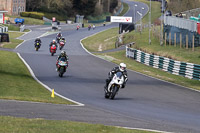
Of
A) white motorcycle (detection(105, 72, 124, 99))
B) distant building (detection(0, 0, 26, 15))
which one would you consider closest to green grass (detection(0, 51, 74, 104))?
white motorcycle (detection(105, 72, 124, 99))

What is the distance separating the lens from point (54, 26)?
3674 inches

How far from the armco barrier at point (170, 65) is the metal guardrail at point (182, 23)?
498 cm

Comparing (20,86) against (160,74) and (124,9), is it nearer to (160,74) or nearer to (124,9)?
(160,74)

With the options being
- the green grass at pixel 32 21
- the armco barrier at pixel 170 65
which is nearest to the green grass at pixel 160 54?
the armco barrier at pixel 170 65

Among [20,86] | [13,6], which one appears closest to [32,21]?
[13,6]

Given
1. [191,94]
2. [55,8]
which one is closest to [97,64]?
[191,94]

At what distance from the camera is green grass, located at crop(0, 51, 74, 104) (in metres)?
18.7

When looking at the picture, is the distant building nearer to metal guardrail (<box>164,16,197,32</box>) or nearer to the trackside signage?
the trackside signage

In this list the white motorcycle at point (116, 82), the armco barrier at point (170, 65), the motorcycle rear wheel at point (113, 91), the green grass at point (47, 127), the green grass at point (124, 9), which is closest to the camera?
the green grass at point (47, 127)

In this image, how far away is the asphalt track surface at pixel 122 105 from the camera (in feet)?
45.3

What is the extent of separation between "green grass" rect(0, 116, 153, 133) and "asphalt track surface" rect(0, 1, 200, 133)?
3.48 ft

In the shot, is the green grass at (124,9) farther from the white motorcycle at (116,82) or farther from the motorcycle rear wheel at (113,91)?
the white motorcycle at (116,82)

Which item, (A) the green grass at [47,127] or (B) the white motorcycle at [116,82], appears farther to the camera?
(B) the white motorcycle at [116,82]

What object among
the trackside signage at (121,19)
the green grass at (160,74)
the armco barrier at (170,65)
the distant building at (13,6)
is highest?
the distant building at (13,6)
